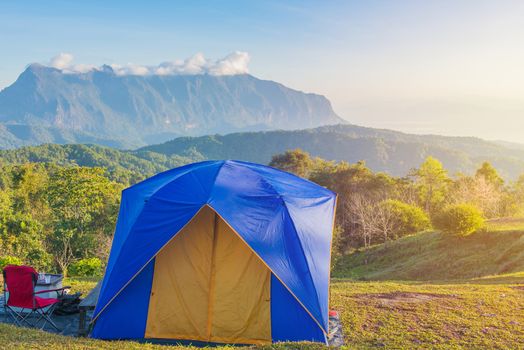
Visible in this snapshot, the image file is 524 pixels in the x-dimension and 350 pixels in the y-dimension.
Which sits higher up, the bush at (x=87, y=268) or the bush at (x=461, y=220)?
the bush at (x=461, y=220)

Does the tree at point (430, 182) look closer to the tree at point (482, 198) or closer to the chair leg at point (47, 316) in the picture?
the tree at point (482, 198)

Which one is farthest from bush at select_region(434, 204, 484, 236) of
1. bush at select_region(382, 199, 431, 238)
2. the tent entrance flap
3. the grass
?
the tent entrance flap

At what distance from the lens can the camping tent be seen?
24.3 feet

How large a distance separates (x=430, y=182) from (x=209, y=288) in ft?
161

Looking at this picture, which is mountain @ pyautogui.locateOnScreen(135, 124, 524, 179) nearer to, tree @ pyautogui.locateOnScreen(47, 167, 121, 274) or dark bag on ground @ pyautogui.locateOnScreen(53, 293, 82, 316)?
tree @ pyautogui.locateOnScreen(47, 167, 121, 274)

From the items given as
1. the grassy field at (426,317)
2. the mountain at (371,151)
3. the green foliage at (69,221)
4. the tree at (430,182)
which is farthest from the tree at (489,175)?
the mountain at (371,151)

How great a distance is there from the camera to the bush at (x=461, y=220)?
23.4m

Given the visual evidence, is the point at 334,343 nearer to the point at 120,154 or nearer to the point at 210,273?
the point at 210,273

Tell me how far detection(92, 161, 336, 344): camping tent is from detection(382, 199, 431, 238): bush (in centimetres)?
3006

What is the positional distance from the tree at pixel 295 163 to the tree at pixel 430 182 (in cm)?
1247

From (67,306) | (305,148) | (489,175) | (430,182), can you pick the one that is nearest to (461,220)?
(67,306)

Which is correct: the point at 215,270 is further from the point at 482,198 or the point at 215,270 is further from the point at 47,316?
the point at 482,198

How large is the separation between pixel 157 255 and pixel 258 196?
6.70ft

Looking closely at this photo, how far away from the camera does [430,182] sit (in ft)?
171
